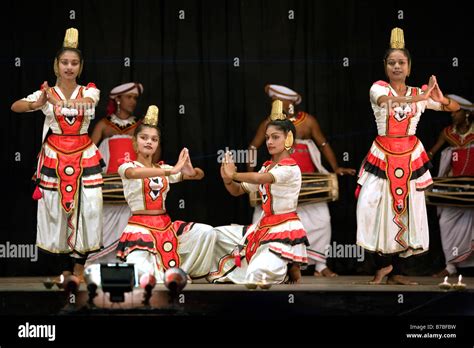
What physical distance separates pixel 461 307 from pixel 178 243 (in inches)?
78.1

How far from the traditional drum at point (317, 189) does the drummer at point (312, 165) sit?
0.22 metres

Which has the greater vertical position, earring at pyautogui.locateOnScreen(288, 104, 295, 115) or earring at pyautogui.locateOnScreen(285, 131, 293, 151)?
earring at pyautogui.locateOnScreen(288, 104, 295, 115)

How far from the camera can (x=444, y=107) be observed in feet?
27.8

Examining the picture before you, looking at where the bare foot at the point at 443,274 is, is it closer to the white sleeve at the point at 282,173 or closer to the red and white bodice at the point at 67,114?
the white sleeve at the point at 282,173

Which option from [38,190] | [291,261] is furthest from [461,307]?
[38,190]

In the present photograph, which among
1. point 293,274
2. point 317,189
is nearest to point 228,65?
point 317,189

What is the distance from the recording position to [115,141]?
9.76 m

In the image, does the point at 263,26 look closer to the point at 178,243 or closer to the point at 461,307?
the point at 178,243

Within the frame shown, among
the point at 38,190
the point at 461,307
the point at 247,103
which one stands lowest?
the point at 461,307

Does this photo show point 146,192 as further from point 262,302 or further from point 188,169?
point 262,302

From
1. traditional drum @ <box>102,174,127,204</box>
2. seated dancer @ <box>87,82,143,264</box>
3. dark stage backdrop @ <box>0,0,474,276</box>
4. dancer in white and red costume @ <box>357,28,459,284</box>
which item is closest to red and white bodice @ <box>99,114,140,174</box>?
seated dancer @ <box>87,82,143,264</box>

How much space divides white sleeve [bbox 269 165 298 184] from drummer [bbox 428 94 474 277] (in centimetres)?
200

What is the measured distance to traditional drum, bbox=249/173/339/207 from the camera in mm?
9484

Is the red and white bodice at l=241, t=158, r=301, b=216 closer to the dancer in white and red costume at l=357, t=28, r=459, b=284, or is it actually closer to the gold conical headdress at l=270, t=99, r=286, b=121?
the gold conical headdress at l=270, t=99, r=286, b=121
